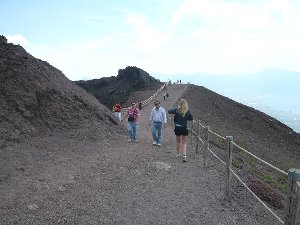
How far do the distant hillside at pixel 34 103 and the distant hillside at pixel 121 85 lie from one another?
135 feet

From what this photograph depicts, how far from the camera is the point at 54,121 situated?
18.0 meters

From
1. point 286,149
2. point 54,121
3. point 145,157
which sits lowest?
point 286,149

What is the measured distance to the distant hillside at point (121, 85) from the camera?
6519cm

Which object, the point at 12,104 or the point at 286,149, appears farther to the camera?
the point at 286,149

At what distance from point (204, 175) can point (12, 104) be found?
8.64m

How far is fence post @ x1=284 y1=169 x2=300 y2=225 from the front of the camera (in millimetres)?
6445

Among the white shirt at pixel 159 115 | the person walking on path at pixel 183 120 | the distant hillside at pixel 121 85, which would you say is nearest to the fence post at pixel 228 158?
the person walking on path at pixel 183 120

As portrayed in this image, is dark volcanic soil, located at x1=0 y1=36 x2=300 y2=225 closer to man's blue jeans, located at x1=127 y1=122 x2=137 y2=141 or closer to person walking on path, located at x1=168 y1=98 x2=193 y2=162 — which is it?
man's blue jeans, located at x1=127 y1=122 x2=137 y2=141

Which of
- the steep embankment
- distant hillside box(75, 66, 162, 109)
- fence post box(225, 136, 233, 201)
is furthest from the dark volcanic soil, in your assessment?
distant hillside box(75, 66, 162, 109)

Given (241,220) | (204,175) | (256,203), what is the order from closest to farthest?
1. (241,220)
2. (256,203)
3. (204,175)

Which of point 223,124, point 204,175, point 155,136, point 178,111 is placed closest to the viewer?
point 204,175

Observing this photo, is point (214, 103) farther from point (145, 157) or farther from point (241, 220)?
point (241, 220)

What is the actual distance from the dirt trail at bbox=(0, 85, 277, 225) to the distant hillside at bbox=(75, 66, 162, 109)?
47723 mm

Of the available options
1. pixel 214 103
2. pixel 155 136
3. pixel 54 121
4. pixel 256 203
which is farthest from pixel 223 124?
pixel 256 203
